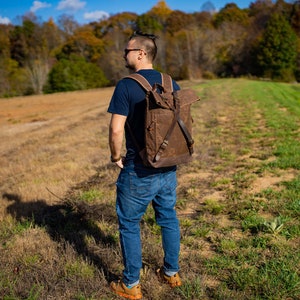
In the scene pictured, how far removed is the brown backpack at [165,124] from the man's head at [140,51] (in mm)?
162

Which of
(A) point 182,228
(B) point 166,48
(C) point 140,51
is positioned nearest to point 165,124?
(C) point 140,51

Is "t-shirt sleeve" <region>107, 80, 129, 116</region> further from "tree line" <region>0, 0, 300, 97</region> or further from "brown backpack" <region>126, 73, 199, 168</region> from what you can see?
"tree line" <region>0, 0, 300, 97</region>

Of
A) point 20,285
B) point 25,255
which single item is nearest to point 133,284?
point 20,285

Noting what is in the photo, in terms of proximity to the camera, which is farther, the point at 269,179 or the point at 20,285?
the point at 269,179

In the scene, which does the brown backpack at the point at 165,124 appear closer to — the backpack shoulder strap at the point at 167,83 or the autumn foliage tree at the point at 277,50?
the backpack shoulder strap at the point at 167,83

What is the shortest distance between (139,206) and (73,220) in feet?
6.84

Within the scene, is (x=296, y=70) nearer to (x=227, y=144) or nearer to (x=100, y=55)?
(x=100, y=55)

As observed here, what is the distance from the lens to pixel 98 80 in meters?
66.4

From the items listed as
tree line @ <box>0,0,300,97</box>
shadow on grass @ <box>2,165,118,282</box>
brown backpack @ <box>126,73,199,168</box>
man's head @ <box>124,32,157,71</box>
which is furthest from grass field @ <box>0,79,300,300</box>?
tree line @ <box>0,0,300,97</box>

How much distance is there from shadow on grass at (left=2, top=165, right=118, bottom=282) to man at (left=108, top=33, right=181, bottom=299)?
54cm

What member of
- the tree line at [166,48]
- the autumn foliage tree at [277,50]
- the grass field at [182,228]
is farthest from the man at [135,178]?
the autumn foliage tree at [277,50]

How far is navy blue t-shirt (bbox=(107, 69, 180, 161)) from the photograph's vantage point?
257 cm

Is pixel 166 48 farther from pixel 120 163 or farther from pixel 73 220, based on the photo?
pixel 120 163

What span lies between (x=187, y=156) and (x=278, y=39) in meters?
56.1
